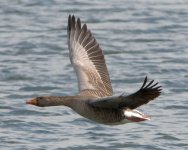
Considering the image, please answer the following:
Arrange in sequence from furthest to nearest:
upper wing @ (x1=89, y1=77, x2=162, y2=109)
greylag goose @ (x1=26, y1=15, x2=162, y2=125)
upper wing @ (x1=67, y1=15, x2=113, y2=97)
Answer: upper wing @ (x1=67, y1=15, x2=113, y2=97), greylag goose @ (x1=26, y1=15, x2=162, y2=125), upper wing @ (x1=89, y1=77, x2=162, y2=109)

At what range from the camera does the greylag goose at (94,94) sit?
984cm

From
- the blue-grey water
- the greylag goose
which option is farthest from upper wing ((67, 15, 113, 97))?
the blue-grey water

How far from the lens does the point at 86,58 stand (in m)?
12.2

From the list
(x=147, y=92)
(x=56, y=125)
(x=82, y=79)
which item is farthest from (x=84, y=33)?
(x=147, y=92)

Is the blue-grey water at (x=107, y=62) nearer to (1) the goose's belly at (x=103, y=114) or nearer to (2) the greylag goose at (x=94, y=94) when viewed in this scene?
(2) the greylag goose at (x=94, y=94)

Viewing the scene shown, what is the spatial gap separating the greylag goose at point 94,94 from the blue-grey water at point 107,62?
44.3 inches

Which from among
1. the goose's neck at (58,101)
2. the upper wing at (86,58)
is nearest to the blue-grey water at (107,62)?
the upper wing at (86,58)

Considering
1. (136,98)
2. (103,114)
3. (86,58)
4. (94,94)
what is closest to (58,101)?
(94,94)

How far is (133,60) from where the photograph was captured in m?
16.7

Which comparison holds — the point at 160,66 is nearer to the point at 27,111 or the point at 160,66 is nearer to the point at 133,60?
the point at 133,60

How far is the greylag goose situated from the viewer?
9844 millimetres

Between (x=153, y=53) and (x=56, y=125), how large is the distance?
174 inches

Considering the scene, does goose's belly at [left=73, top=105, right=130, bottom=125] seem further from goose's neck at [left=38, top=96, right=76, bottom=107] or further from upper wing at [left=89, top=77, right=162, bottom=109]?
goose's neck at [left=38, top=96, right=76, bottom=107]

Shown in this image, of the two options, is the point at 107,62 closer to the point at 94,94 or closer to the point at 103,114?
the point at 94,94
